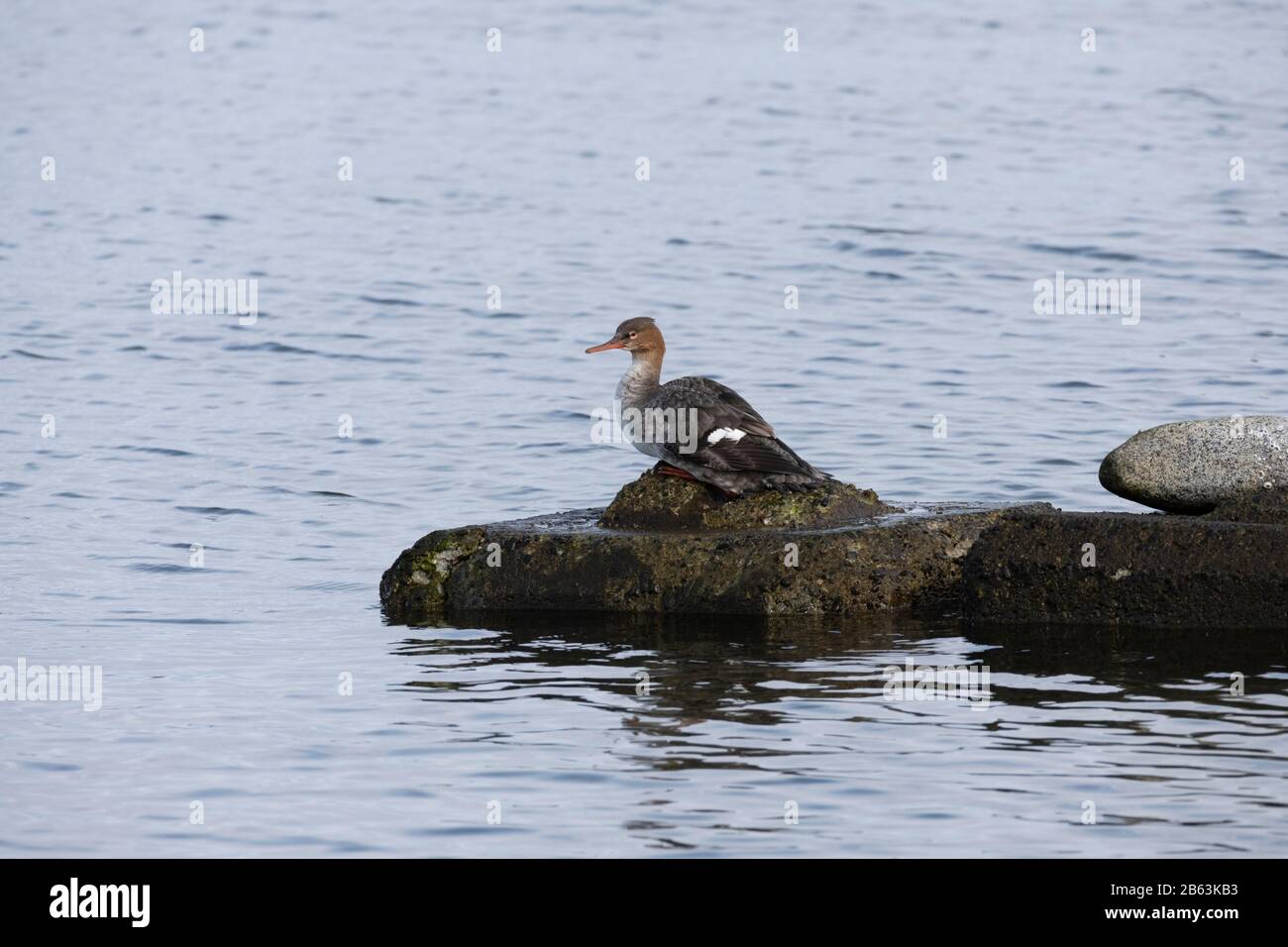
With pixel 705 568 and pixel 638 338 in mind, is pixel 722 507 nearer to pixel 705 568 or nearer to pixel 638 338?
pixel 705 568

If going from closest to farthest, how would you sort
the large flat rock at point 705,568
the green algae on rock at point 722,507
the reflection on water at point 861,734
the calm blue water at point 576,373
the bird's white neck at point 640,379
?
the reflection on water at point 861,734 < the calm blue water at point 576,373 < the large flat rock at point 705,568 < the green algae on rock at point 722,507 < the bird's white neck at point 640,379

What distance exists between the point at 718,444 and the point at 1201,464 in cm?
284

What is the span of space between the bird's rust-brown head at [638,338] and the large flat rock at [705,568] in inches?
44.3

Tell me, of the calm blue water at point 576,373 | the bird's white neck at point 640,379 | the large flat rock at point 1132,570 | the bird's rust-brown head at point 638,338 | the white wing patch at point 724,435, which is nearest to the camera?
the calm blue water at point 576,373

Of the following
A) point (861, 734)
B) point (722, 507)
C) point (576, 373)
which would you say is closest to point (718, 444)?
point (722, 507)

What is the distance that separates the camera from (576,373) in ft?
66.0

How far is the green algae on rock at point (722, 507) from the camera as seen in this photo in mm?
11320

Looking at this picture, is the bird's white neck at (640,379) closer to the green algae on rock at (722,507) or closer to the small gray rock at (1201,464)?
the green algae on rock at (722,507)

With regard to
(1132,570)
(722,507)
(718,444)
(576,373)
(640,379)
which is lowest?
(1132,570)

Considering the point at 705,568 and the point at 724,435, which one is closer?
the point at 705,568

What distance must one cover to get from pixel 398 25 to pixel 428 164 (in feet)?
48.7

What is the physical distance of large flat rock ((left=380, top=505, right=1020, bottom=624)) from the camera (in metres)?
11.0

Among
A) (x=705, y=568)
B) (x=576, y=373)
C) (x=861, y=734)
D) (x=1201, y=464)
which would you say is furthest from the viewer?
(x=576, y=373)

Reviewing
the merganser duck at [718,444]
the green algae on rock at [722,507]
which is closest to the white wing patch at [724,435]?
the merganser duck at [718,444]
